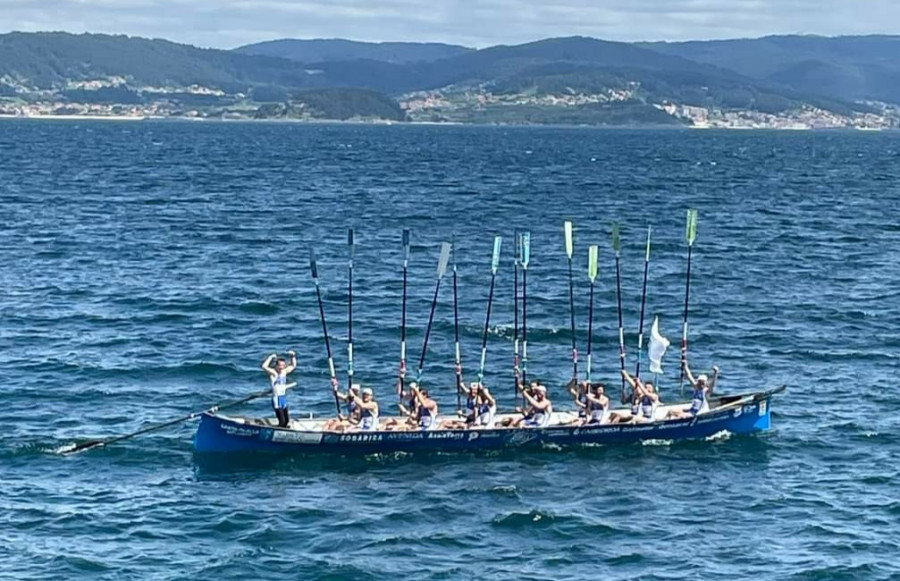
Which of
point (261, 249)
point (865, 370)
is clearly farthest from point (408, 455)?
point (261, 249)

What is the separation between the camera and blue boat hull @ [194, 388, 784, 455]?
42969 mm

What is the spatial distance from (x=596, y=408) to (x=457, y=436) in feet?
14.7

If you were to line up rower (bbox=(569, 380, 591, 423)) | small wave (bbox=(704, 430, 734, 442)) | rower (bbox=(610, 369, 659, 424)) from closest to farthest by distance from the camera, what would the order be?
rower (bbox=(569, 380, 591, 423)) → rower (bbox=(610, 369, 659, 424)) → small wave (bbox=(704, 430, 734, 442))

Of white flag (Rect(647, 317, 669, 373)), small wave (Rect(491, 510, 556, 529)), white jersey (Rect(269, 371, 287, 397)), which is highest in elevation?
white flag (Rect(647, 317, 669, 373))

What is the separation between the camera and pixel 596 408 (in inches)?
1773

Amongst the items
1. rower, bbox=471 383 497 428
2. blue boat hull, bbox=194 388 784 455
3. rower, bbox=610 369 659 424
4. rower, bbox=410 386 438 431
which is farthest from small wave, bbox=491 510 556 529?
rower, bbox=610 369 659 424

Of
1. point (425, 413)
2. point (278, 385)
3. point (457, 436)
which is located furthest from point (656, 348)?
point (278, 385)

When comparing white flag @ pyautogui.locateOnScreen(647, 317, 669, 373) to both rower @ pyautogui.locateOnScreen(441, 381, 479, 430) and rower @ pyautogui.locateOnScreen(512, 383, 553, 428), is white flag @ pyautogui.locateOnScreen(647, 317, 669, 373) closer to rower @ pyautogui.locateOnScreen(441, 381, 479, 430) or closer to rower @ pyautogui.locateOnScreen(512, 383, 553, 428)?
rower @ pyautogui.locateOnScreen(512, 383, 553, 428)

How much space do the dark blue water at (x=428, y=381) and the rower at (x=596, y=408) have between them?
3.35ft

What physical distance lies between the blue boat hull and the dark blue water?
0.56 m

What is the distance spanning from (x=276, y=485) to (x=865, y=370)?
1023 inches

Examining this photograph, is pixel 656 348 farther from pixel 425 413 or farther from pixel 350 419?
pixel 350 419

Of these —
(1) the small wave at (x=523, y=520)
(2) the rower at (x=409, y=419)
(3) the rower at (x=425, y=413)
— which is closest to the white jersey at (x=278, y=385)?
(2) the rower at (x=409, y=419)

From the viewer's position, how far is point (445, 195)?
129 metres
